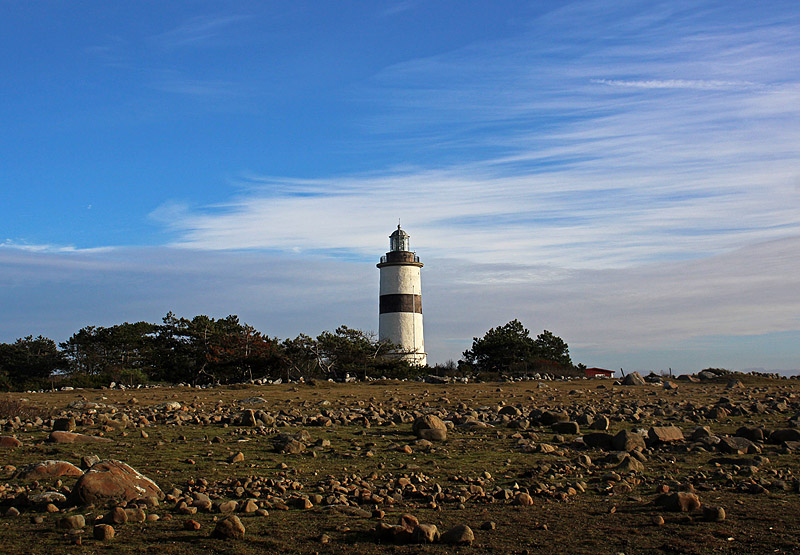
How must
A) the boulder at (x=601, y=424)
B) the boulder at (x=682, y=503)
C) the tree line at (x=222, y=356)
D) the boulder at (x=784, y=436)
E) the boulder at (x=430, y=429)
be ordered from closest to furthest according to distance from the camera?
the boulder at (x=682, y=503) → the boulder at (x=784, y=436) → the boulder at (x=430, y=429) → the boulder at (x=601, y=424) → the tree line at (x=222, y=356)

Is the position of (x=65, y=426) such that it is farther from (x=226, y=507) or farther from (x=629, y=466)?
(x=629, y=466)

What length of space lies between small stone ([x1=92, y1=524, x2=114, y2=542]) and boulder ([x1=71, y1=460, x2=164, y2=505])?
1.28 m

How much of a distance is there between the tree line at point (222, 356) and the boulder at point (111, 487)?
92.4 ft

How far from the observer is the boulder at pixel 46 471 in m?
9.87

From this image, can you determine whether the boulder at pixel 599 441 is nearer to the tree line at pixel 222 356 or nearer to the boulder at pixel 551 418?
the boulder at pixel 551 418

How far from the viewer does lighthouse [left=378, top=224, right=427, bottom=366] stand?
49375mm

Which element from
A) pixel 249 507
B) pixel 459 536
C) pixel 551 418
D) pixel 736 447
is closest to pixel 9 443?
pixel 249 507

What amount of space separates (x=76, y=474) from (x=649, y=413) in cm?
1235

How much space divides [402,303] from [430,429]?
120 ft

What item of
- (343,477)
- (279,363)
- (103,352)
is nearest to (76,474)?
(343,477)

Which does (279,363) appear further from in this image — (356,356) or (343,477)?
(343,477)

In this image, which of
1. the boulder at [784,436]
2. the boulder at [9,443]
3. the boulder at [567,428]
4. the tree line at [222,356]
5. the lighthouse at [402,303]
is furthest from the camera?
the lighthouse at [402,303]

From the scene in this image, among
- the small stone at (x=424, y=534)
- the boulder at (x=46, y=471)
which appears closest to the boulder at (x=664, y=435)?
the small stone at (x=424, y=534)

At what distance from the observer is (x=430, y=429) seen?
13492 millimetres
